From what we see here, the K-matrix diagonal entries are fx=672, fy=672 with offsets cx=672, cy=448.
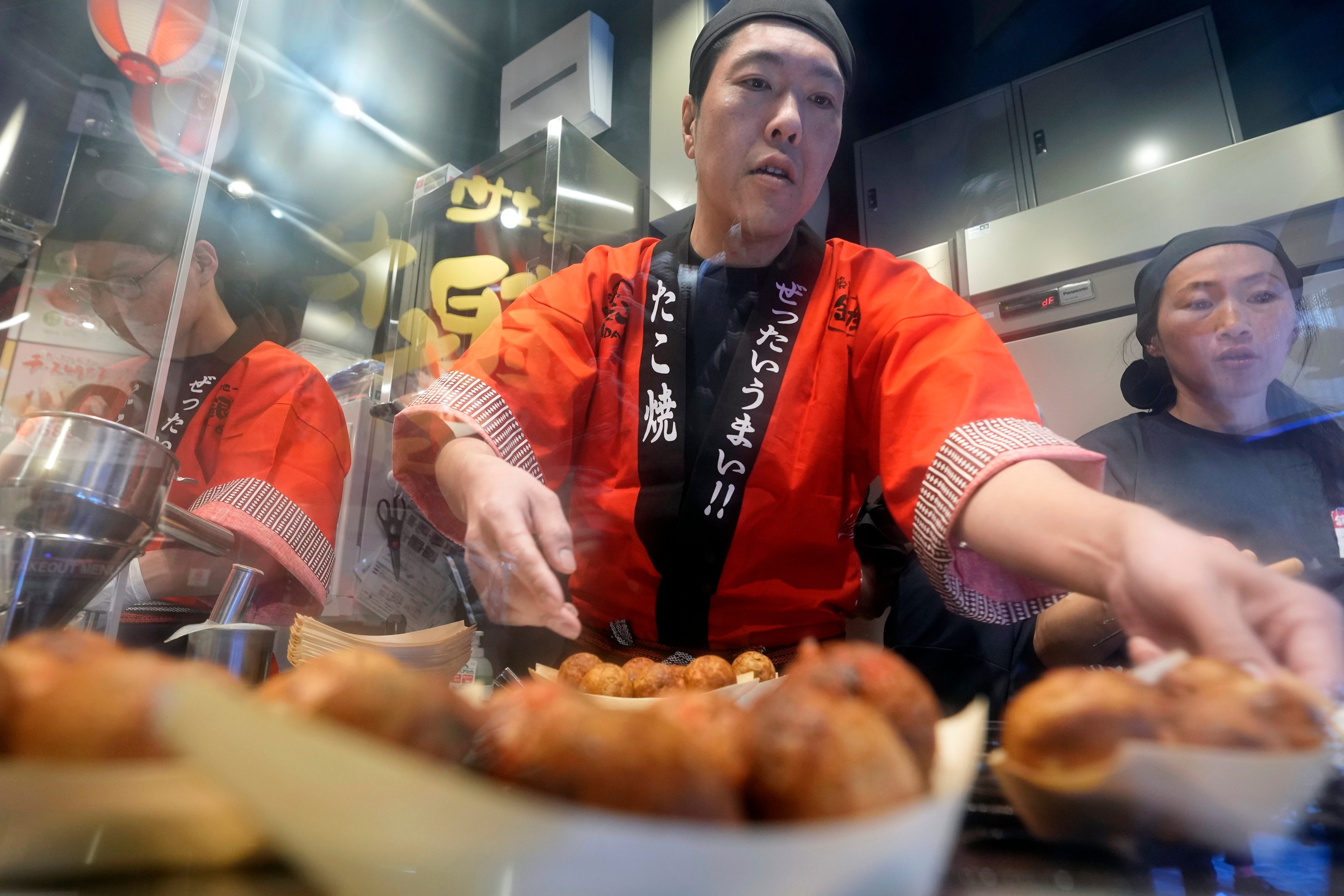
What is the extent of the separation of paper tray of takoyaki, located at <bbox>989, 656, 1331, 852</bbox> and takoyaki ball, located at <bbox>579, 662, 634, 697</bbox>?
0.55 m

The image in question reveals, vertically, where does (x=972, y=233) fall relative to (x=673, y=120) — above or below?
above

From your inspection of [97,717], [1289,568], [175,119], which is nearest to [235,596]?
[97,717]

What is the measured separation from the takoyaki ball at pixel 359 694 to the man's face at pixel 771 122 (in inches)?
41.9

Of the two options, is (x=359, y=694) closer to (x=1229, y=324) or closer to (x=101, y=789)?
(x=101, y=789)

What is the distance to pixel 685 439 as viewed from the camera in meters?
1.09

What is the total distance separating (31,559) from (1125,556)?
948 mm

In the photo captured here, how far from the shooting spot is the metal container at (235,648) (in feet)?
2.48

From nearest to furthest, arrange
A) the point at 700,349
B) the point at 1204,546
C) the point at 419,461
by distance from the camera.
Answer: the point at 1204,546, the point at 419,461, the point at 700,349

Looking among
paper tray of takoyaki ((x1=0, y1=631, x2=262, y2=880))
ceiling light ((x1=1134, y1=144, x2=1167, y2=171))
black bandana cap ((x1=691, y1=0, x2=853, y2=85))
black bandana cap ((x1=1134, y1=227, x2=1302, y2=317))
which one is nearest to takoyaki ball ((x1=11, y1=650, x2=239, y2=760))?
paper tray of takoyaki ((x1=0, y1=631, x2=262, y2=880))

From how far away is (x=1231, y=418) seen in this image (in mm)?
1191

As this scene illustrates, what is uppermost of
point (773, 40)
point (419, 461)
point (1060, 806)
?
point (773, 40)

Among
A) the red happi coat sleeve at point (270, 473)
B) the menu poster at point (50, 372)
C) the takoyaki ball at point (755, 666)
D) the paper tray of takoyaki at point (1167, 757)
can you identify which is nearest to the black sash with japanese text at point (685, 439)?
the takoyaki ball at point (755, 666)

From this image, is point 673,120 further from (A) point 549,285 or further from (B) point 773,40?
(A) point 549,285

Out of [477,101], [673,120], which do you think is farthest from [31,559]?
[477,101]
